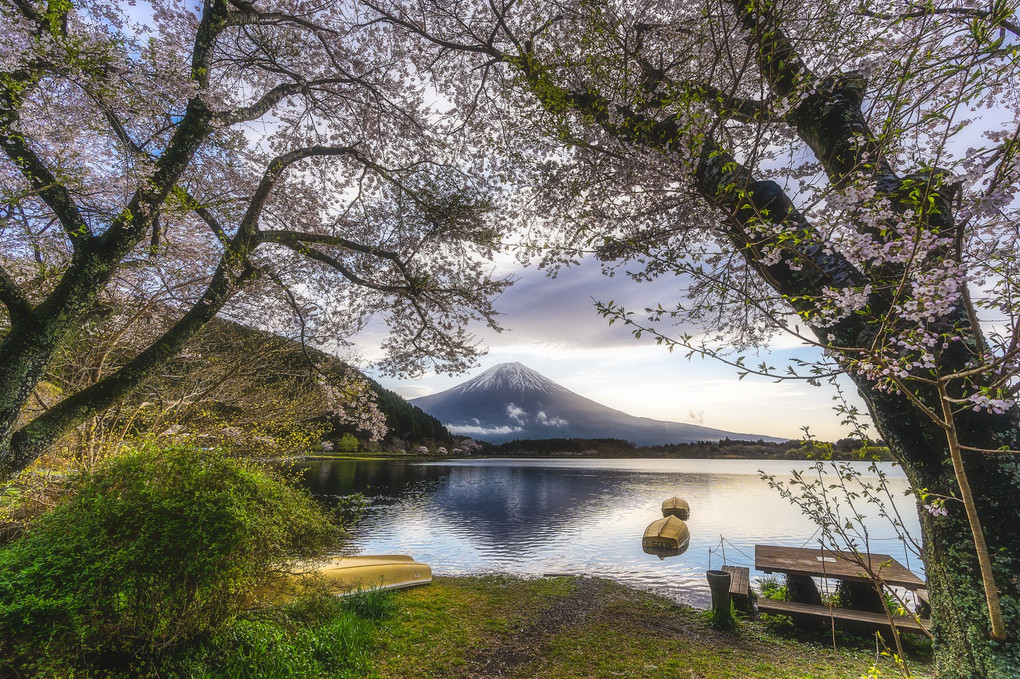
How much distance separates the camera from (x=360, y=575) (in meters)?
8.04

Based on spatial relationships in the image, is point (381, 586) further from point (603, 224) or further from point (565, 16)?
point (565, 16)

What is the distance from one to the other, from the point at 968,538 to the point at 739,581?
24.4 ft

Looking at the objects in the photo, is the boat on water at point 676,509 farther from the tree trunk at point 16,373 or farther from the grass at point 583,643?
the tree trunk at point 16,373

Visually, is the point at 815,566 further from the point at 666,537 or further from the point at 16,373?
the point at 16,373

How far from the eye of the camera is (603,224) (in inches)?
243

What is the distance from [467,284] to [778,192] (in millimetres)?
5931

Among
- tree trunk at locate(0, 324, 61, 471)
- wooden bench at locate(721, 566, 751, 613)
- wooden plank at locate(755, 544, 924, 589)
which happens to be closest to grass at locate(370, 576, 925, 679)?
wooden bench at locate(721, 566, 751, 613)

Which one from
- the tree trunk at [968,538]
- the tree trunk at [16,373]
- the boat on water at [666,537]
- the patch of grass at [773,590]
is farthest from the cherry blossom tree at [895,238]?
the boat on water at [666,537]

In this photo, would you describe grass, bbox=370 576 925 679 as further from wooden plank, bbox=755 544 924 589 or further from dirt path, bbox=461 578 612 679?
wooden plank, bbox=755 544 924 589

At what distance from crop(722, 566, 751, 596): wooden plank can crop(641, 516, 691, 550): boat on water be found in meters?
8.05

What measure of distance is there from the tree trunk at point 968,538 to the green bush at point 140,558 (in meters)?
6.10

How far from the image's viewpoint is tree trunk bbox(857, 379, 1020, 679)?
2.45 metres

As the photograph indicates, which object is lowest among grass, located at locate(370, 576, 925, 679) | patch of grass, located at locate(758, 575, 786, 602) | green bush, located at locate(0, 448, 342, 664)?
patch of grass, located at locate(758, 575, 786, 602)

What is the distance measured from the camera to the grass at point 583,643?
547 centimetres
